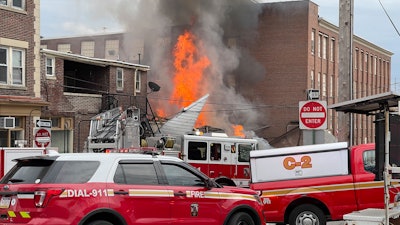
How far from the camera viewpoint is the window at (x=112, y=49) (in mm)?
46644

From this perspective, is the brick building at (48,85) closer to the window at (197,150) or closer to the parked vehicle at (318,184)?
the window at (197,150)

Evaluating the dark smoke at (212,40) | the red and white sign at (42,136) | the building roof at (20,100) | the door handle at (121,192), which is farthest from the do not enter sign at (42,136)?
the dark smoke at (212,40)

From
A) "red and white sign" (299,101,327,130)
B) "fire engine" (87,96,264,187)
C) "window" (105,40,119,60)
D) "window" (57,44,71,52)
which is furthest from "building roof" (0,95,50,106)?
"window" (57,44,71,52)

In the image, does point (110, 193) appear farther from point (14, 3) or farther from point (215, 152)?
point (14, 3)

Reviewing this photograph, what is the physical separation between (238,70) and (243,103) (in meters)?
2.70

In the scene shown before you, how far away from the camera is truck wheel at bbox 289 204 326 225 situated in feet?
35.9

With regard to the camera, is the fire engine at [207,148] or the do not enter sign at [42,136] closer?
the do not enter sign at [42,136]

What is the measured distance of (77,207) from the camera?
7.20m

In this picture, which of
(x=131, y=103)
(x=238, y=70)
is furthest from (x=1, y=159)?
(x=238, y=70)

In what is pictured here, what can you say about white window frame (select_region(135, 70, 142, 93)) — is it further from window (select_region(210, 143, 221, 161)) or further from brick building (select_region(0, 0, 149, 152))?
window (select_region(210, 143, 221, 161))

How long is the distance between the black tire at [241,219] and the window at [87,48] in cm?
4098

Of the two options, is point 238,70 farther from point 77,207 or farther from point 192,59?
point 77,207

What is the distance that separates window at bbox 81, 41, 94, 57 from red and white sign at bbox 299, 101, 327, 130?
3852 cm

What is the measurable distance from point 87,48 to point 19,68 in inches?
1091
